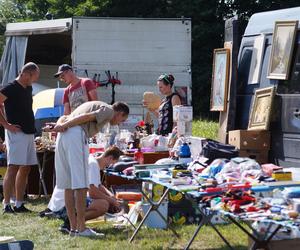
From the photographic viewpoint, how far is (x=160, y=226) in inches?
278

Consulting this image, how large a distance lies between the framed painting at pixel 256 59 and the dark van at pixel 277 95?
44 mm

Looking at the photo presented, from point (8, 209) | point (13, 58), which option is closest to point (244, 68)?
point (8, 209)

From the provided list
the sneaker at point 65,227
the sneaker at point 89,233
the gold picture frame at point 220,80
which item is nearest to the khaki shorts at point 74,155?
the sneaker at point 89,233

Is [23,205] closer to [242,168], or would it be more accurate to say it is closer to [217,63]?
[217,63]

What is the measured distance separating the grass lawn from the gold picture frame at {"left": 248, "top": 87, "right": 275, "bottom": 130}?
1.05 meters

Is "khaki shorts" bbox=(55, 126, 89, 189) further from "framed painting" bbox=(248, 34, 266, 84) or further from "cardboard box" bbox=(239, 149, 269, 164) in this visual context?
"framed painting" bbox=(248, 34, 266, 84)

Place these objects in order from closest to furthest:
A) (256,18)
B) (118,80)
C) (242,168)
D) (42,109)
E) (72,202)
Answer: (242,168) < (72,202) < (256,18) < (42,109) < (118,80)

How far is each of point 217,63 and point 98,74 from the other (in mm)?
4593

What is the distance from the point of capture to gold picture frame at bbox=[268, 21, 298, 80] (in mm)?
A: 7004

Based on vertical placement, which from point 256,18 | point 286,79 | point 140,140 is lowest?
point 140,140

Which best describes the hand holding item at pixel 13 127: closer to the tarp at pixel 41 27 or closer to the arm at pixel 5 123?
the arm at pixel 5 123

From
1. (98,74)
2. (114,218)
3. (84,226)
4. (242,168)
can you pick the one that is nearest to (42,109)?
(98,74)

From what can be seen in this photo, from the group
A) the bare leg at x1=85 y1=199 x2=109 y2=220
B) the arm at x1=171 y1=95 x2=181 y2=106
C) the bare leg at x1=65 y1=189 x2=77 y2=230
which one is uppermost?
the arm at x1=171 y1=95 x2=181 y2=106

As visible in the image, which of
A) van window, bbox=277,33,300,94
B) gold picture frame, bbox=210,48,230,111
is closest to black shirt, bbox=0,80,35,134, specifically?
gold picture frame, bbox=210,48,230,111
